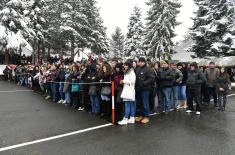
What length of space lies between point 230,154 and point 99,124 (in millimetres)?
4166

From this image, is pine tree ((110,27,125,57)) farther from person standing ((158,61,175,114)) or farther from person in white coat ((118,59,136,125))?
person in white coat ((118,59,136,125))

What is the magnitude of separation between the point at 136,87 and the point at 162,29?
121ft

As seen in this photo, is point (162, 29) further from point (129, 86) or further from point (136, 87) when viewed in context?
point (129, 86)

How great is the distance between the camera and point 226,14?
111 feet

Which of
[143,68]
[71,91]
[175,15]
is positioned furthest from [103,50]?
[143,68]

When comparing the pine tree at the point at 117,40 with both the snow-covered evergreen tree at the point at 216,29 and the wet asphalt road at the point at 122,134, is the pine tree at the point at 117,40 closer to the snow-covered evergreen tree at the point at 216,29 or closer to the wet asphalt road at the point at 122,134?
the snow-covered evergreen tree at the point at 216,29

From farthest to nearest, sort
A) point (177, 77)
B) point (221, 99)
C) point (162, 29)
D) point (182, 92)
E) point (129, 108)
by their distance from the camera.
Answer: point (162, 29)
point (182, 92)
point (221, 99)
point (177, 77)
point (129, 108)

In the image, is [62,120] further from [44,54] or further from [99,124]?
[44,54]

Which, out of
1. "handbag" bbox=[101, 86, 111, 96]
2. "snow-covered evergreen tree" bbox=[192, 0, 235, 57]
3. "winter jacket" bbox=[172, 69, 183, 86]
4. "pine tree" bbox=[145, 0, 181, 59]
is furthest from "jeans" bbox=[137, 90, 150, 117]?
"pine tree" bbox=[145, 0, 181, 59]

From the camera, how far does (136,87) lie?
10.3 metres

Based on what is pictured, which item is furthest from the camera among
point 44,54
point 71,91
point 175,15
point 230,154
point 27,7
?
point 44,54

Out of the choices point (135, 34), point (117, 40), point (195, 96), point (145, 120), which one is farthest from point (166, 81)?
point (117, 40)

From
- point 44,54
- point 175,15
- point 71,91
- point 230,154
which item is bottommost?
point 230,154

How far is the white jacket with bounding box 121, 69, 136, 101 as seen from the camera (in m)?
9.82
